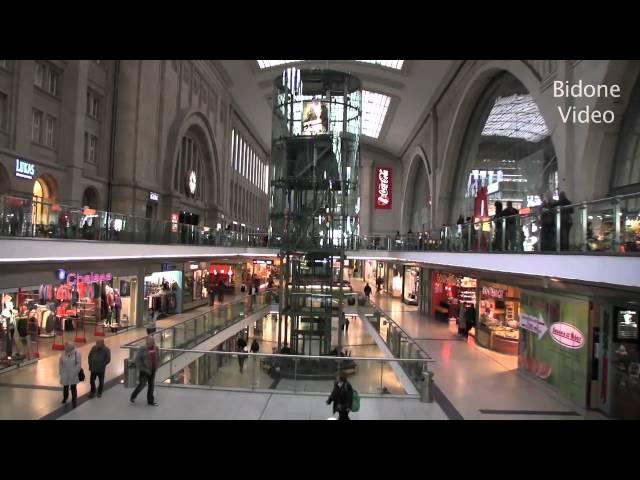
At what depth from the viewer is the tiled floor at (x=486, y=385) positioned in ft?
31.6

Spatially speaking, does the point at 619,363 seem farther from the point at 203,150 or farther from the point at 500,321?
the point at 203,150

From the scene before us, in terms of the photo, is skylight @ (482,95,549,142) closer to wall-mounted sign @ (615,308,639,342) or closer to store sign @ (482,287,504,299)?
store sign @ (482,287,504,299)

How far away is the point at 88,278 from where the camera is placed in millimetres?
15586

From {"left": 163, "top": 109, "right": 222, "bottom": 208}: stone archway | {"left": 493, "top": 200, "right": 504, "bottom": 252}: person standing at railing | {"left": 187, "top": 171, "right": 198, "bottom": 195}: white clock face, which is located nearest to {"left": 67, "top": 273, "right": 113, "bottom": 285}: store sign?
{"left": 163, "top": 109, "right": 222, "bottom": 208}: stone archway

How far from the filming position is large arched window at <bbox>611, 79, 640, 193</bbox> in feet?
41.0

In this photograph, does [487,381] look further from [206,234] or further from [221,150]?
[221,150]

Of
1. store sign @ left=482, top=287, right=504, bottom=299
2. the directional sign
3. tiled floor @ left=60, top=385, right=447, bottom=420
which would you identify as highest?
store sign @ left=482, top=287, right=504, bottom=299

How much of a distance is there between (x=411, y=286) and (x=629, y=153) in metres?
20.3

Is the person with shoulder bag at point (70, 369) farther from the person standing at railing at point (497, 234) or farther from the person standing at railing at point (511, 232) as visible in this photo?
the person standing at railing at point (497, 234)

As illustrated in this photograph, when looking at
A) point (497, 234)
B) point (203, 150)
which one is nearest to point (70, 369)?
point (497, 234)

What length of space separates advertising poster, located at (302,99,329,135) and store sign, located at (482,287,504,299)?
312 inches
